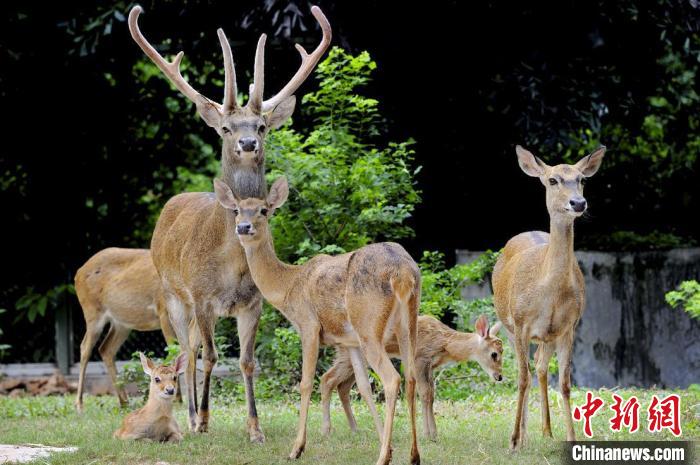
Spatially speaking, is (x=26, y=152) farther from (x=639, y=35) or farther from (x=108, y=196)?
(x=639, y=35)

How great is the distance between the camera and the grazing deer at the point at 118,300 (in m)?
12.4

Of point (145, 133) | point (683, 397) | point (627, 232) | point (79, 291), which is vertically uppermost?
point (145, 133)

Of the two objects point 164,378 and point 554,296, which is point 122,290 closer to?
point 164,378

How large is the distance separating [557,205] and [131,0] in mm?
7275

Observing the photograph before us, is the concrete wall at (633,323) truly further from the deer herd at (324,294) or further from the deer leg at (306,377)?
the deer leg at (306,377)

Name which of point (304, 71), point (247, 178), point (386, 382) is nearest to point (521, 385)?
point (386, 382)

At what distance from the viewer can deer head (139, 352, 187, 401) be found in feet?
29.8

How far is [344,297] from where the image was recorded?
821cm

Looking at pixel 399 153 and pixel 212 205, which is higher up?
pixel 399 153

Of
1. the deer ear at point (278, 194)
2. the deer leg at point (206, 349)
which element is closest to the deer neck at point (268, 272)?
the deer ear at point (278, 194)

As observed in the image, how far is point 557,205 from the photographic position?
8570 millimetres

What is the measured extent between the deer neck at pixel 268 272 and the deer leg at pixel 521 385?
5.35ft

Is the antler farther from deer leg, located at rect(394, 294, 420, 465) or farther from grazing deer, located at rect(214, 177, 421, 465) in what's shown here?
deer leg, located at rect(394, 294, 420, 465)

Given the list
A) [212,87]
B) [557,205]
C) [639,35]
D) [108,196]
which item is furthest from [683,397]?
[108,196]
